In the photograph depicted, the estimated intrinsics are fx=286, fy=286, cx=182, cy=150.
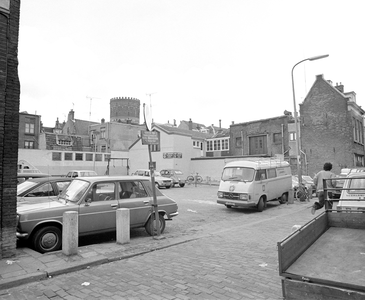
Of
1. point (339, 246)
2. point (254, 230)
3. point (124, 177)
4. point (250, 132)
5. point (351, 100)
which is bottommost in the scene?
point (254, 230)

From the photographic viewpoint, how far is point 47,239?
657 cm

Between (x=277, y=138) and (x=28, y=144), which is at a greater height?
(x=28, y=144)

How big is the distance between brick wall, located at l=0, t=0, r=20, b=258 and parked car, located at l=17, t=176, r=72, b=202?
2.64 meters

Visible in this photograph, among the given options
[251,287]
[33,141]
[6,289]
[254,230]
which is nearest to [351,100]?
[254,230]

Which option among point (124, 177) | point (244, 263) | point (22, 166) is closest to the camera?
point (244, 263)

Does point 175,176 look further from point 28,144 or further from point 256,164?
point 28,144

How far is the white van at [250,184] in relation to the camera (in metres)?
13.0

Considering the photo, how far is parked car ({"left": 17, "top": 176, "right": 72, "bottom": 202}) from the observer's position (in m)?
8.49

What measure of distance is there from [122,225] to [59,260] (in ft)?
5.52

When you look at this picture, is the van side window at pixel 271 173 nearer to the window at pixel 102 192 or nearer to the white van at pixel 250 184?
the white van at pixel 250 184

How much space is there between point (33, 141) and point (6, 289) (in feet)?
167

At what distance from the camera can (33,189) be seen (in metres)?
8.66

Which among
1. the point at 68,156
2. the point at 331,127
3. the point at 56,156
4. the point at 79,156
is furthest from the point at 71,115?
the point at 331,127

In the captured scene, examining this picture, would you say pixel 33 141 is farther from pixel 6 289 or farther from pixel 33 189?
pixel 6 289
